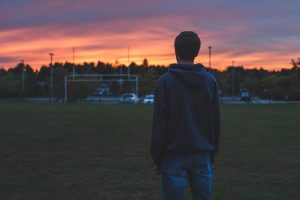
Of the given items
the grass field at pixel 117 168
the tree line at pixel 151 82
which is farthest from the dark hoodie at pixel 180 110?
the tree line at pixel 151 82

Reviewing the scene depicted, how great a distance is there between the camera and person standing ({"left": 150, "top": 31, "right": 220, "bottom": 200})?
12.1 feet

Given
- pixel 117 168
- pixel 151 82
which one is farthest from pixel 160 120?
pixel 151 82

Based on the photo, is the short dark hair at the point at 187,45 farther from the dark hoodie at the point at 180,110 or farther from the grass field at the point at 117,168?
the grass field at the point at 117,168

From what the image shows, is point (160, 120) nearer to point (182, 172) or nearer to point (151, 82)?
point (182, 172)

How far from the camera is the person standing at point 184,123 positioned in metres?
3.68

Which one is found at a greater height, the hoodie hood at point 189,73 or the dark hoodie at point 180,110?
the hoodie hood at point 189,73

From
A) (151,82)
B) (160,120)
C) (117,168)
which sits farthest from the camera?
(151,82)

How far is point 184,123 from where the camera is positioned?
369 centimetres

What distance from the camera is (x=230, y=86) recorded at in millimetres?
102125

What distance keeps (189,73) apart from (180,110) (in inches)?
11.5

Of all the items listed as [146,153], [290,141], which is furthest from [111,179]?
[290,141]

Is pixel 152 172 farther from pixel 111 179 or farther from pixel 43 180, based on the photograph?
pixel 43 180

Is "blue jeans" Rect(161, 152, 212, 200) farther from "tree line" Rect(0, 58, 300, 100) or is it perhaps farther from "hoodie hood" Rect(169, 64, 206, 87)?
"tree line" Rect(0, 58, 300, 100)

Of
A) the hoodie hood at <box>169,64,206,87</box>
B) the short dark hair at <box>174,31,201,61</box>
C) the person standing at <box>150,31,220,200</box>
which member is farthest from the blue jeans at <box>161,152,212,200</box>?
the short dark hair at <box>174,31,201,61</box>
